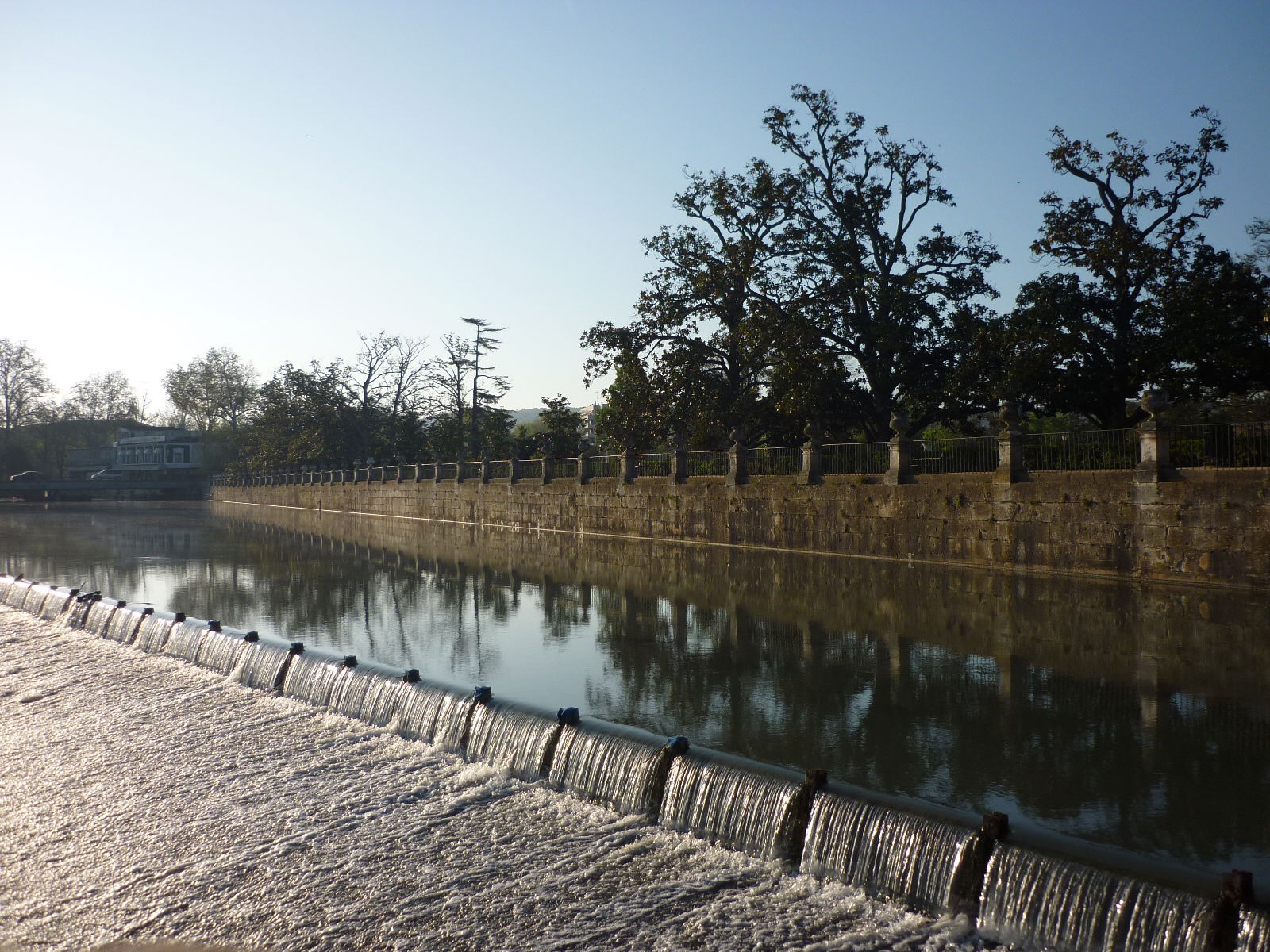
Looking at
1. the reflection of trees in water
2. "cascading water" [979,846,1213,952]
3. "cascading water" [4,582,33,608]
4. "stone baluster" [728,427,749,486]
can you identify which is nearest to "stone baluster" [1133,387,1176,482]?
the reflection of trees in water

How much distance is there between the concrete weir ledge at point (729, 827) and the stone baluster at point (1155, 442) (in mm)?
11013

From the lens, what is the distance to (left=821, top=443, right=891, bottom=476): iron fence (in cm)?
1978

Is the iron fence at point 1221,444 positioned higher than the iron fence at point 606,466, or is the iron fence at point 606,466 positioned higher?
the iron fence at point 1221,444

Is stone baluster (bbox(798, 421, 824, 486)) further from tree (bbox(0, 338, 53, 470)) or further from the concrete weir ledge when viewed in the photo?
tree (bbox(0, 338, 53, 470))

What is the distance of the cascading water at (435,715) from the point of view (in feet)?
24.9

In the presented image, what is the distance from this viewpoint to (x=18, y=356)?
81.8 meters

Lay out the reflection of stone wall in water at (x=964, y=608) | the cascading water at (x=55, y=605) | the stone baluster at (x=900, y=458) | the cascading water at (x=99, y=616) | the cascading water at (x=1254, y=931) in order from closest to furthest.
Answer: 1. the cascading water at (x=1254, y=931)
2. the reflection of stone wall in water at (x=964, y=608)
3. the cascading water at (x=99, y=616)
4. the cascading water at (x=55, y=605)
5. the stone baluster at (x=900, y=458)

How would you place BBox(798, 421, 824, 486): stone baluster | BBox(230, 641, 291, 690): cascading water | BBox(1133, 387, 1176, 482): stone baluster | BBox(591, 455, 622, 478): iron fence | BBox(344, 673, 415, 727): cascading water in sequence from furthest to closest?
1. BBox(591, 455, 622, 478): iron fence
2. BBox(798, 421, 824, 486): stone baluster
3. BBox(1133, 387, 1176, 482): stone baluster
4. BBox(230, 641, 291, 690): cascading water
5. BBox(344, 673, 415, 727): cascading water

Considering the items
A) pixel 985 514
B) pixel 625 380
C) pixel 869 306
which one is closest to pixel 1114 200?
pixel 869 306

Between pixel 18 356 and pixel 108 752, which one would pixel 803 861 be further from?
pixel 18 356

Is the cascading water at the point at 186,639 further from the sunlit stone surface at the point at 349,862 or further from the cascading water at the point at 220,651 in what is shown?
the sunlit stone surface at the point at 349,862

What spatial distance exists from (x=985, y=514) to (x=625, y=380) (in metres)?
14.0

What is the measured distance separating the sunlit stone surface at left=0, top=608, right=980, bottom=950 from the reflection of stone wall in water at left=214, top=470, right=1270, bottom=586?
1109 cm

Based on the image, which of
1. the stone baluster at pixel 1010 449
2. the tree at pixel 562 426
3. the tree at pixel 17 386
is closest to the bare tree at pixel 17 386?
the tree at pixel 17 386
